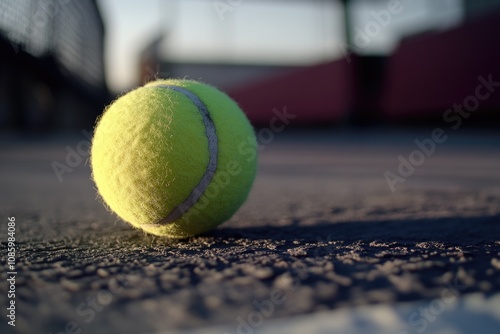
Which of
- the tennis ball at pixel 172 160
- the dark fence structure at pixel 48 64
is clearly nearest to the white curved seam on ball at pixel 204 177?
the tennis ball at pixel 172 160

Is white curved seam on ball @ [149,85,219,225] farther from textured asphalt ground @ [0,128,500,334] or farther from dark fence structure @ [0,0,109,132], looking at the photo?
dark fence structure @ [0,0,109,132]

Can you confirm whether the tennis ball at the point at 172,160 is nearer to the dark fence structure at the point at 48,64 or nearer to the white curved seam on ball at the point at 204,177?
the white curved seam on ball at the point at 204,177

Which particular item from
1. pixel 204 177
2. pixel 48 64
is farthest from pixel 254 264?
pixel 48 64

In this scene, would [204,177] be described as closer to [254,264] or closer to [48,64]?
Answer: [254,264]

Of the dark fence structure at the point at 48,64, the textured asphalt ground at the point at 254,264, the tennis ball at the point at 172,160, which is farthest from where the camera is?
the dark fence structure at the point at 48,64

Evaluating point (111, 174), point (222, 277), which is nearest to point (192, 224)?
point (111, 174)

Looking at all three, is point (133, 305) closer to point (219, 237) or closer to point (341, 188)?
point (219, 237)

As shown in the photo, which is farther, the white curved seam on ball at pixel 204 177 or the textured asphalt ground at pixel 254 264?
the white curved seam on ball at pixel 204 177
